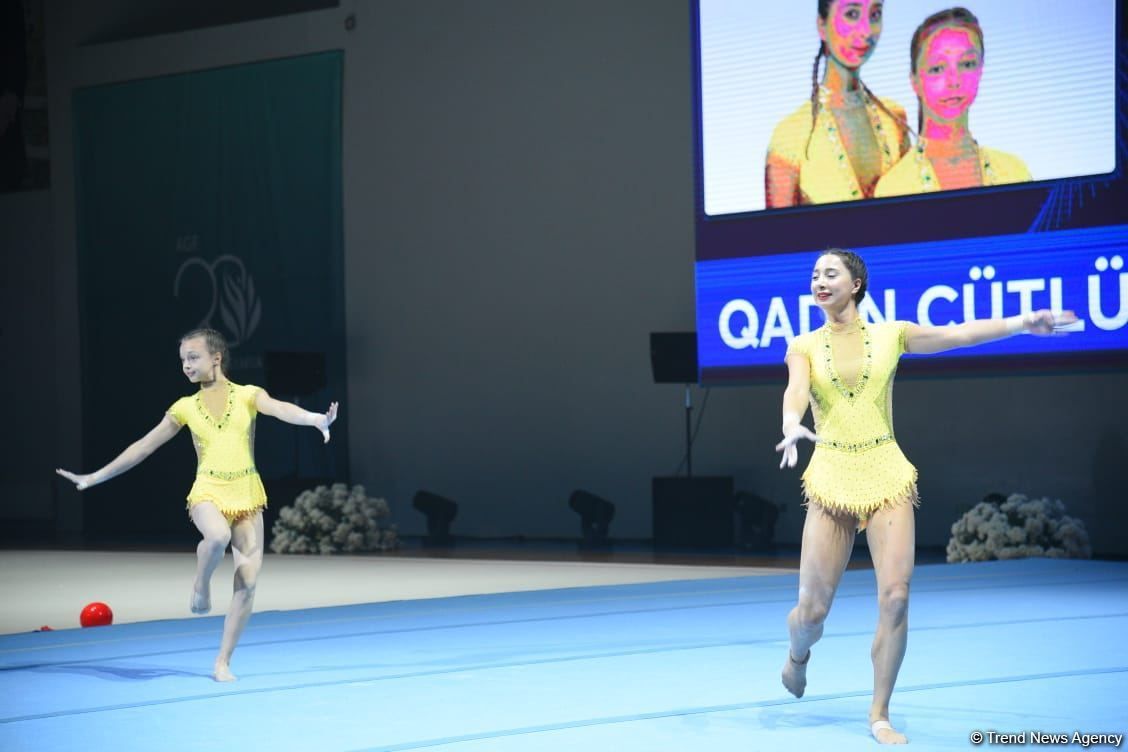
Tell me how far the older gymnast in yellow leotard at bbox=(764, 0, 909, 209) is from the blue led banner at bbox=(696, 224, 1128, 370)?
0.50 meters

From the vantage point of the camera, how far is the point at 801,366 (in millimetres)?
4773

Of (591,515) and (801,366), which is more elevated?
(801,366)

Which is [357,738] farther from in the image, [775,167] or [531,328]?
[531,328]

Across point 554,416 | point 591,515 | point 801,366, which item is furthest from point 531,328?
point 801,366

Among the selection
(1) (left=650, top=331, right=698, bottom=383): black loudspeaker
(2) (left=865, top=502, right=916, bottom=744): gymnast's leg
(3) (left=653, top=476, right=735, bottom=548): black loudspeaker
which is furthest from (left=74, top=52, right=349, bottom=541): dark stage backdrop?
(2) (left=865, top=502, right=916, bottom=744): gymnast's leg

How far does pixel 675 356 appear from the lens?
13.4m

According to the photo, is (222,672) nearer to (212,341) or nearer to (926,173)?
(212,341)

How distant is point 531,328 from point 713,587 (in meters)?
5.90

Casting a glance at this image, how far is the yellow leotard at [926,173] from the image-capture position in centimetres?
1046

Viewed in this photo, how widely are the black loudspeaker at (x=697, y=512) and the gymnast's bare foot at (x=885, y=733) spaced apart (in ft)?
28.3

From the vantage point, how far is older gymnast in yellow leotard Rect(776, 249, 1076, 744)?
15.1ft

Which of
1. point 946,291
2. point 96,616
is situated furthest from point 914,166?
point 96,616

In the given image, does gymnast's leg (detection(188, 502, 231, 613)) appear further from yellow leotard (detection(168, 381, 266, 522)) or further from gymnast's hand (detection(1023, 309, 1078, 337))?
gymnast's hand (detection(1023, 309, 1078, 337))

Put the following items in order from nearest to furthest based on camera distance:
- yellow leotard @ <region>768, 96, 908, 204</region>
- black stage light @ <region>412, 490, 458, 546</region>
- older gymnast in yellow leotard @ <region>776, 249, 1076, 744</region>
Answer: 1. older gymnast in yellow leotard @ <region>776, 249, 1076, 744</region>
2. yellow leotard @ <region>768, 96, 908, 204</region>
3. black stage light @ <region>412, 490, 458, 546</region>
